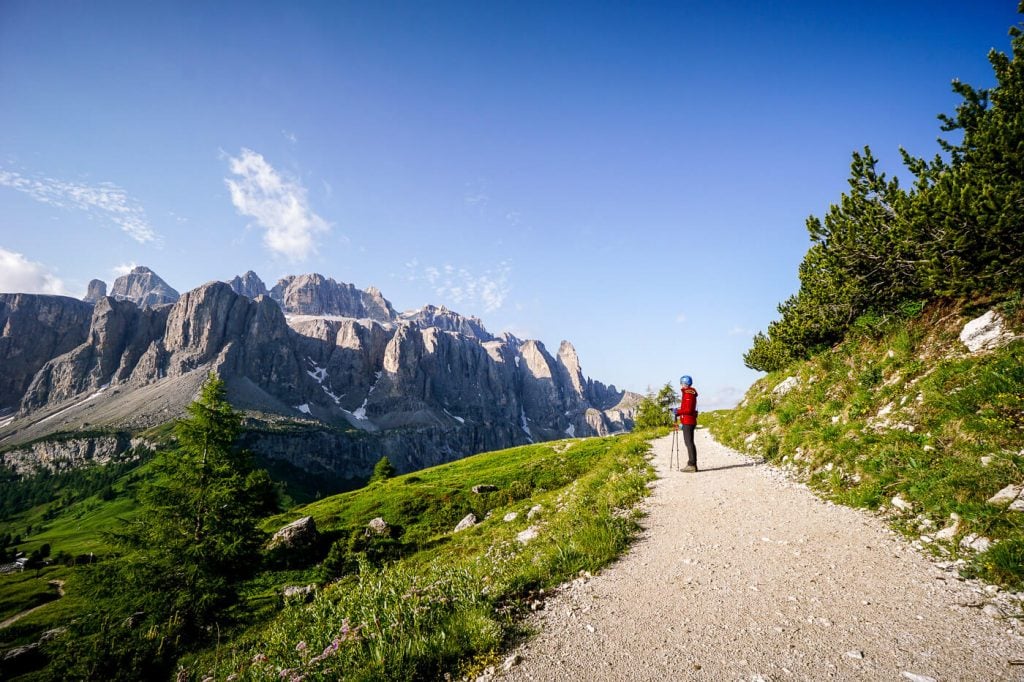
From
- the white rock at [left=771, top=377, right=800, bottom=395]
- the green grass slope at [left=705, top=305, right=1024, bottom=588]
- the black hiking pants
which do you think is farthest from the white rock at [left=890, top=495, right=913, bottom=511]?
the white rock at [left=771, top=377, right=800, bottom=395]

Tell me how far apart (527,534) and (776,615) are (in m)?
6.80

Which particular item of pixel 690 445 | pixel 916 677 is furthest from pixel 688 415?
pixel 916 677

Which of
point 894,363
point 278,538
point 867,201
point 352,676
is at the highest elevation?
point 867,201

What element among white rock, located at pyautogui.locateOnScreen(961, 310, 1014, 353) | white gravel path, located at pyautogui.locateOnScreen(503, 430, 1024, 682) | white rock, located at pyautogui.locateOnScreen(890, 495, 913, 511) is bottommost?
white gravel path, located at pyautogui.locateOnScreen(503, 430, 1024, 682)

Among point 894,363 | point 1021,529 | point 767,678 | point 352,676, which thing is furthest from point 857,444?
point 352,676

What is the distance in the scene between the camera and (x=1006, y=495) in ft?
22.9

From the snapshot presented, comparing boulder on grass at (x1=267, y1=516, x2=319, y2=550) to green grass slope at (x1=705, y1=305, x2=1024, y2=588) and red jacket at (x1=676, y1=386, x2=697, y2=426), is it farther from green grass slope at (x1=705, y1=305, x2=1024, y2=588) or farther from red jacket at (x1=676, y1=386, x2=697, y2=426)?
green grass slope at (x1=705, y1=305, x2=1024, y2=588)

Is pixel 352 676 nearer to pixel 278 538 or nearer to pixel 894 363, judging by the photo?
pixel 894 363

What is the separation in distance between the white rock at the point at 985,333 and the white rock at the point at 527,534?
13.4 metres

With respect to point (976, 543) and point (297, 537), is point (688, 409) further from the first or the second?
point (297, 537)

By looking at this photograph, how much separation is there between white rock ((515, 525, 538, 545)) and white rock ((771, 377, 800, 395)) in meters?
14.9

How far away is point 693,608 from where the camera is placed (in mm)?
6102

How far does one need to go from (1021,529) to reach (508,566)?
8.09m

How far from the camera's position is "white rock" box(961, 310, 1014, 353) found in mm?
11391
